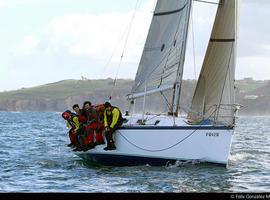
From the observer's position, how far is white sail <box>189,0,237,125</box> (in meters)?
18.8

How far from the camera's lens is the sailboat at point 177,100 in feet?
56.3

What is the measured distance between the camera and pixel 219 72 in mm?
19188

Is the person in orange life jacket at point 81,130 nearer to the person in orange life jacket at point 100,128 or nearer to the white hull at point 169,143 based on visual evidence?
the person in orange life jacket at point 100,128

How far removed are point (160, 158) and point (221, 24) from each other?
15.9 ft

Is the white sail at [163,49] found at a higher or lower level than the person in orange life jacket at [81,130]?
higher

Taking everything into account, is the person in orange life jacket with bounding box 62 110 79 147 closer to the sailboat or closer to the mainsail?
the sailboat

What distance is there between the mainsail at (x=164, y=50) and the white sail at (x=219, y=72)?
1.26 meters

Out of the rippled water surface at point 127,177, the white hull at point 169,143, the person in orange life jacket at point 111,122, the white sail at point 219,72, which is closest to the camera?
the rippled water surface at point 127,177

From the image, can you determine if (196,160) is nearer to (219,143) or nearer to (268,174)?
(219,143)

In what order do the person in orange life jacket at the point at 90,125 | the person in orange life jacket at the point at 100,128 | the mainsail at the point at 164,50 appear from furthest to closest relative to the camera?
the mainsail at the point at 164,50 → the person in orange life jacket at the point at 90,125 → the person in orange life jacket at the point at 100,128

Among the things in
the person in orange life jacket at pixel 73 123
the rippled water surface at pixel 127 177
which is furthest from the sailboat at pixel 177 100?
the person in orange life jacket at pixel 73 123

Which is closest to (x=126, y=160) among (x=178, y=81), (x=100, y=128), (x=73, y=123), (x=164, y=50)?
(x=100, y=128)

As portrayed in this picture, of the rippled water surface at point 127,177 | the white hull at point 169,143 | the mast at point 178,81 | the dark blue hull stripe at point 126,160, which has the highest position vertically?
the mast at point 178,81

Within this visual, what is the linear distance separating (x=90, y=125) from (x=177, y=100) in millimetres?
2457
